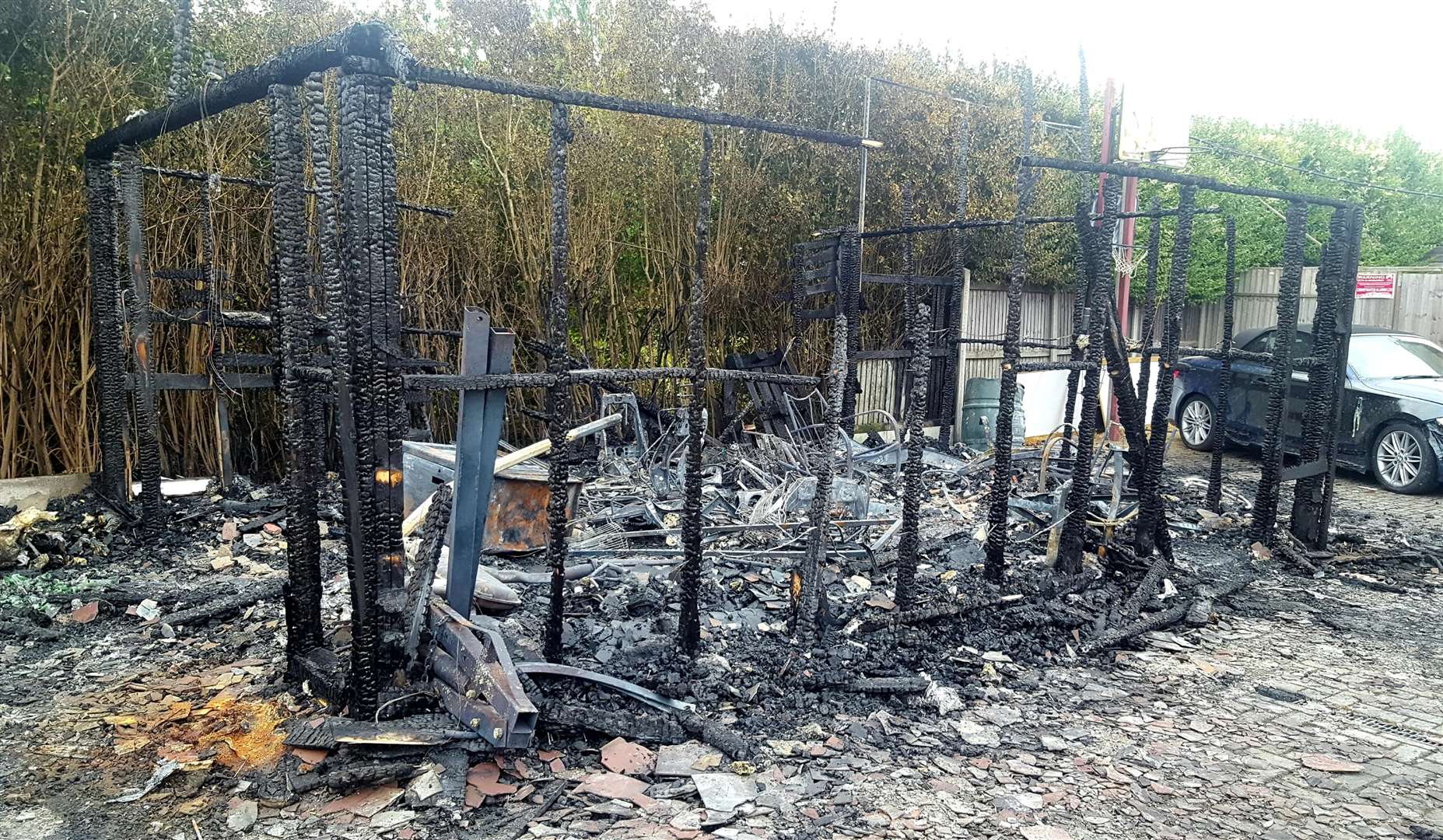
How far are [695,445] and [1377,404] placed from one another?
29.9 ft

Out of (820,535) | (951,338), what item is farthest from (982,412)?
(820,535)

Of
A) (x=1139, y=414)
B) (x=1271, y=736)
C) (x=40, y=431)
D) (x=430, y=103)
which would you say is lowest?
(x=1271, y=736)

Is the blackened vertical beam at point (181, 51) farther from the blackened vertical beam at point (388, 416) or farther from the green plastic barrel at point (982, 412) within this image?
the green plastic barrel at point (982, 412)

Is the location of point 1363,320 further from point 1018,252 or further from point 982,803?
point 982,803

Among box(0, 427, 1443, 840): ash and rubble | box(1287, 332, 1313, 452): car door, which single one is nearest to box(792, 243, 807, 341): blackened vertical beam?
box(0, 427, 1443, 840): ash and rubble

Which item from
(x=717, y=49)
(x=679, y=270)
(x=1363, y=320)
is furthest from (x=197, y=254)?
(x=1363, y=320)

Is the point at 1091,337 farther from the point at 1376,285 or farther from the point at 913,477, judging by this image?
the point at 1376,285

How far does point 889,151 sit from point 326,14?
6.71m

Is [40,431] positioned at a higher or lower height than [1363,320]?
lower

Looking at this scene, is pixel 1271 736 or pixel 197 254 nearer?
pixel 1271 736

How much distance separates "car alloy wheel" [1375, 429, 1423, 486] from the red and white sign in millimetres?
6139

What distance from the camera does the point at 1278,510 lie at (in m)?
9.18

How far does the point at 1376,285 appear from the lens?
1534cm

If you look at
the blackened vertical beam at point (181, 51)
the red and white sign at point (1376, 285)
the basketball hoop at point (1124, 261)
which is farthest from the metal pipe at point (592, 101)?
the red and white sign at point (1376, 285)
